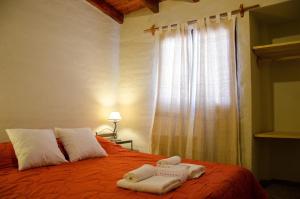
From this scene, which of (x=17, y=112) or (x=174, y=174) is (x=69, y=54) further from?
(x=174, y=174)

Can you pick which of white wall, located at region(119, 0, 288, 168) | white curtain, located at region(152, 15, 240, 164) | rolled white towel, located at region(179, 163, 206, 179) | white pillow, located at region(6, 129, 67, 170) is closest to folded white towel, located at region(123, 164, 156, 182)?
rolled white towel, located at region(179, 163, 206, 179)

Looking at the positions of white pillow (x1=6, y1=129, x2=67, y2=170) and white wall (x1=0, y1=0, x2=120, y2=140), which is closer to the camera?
white pillow (x1=6, y1=129, x2=67, y2=170)

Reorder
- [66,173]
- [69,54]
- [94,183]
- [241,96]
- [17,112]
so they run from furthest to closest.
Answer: [69,54] < [241,96] < [17,112] < [66,173] < [94,183]

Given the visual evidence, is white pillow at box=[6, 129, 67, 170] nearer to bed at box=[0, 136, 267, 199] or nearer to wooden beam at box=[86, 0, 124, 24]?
bed at box=[0, 136, 267, 199]

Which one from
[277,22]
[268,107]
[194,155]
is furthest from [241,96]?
[277,22]

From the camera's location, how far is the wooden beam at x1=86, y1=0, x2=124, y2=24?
378 cm

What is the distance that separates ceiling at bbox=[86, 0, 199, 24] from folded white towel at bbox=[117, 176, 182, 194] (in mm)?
2865

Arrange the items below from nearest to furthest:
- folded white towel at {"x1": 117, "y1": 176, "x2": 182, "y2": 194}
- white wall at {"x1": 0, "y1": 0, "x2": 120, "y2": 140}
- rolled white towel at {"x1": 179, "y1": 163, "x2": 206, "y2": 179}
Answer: folded white towel at {"x1": 117, "y1": 176, "x2": 182, "y2": 194} → rolled white towel at {"x1": 179, "y1": 163, "x2": 206, "y2": 179} → white wall at {"x1": 0, "y1": 0, "x2": 120, "y2": 140}

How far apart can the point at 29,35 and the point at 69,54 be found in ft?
1.93

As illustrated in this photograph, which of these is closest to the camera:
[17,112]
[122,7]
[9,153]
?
[9,153]

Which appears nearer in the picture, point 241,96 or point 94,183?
point 94,183

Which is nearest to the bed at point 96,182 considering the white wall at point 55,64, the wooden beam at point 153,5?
the white wall at point 55,64

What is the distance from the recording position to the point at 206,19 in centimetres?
335

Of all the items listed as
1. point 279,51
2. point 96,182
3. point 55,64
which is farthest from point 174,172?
point 279,51
